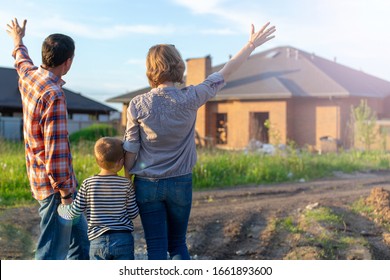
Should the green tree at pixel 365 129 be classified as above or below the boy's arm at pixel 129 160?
below

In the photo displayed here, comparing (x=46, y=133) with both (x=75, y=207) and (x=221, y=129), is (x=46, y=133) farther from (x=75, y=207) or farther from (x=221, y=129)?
(x=221, y=129)

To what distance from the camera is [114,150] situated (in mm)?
3027

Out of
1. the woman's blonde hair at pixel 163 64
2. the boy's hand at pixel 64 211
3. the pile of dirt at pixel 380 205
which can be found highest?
the woman's blonde hair at pixel 163 64

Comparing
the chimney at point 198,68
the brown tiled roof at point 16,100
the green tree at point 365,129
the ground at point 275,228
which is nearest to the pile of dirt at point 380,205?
the ground at point 275,228

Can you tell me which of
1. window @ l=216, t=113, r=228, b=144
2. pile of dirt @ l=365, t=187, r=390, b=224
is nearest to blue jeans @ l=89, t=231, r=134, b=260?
pile of dirt @ l=365, t=187, r=390, b=224

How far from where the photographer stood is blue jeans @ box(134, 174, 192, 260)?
2.95 metres

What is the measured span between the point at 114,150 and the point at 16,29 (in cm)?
126

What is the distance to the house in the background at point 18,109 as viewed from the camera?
76.9 feet

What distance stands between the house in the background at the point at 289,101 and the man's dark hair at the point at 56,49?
51.9 ft

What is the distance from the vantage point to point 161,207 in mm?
2986

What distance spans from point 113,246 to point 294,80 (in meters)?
19.3

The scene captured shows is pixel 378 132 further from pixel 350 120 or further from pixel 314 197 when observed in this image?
pixel 314 197

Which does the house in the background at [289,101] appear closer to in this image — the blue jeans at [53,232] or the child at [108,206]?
the blue jeans at [53,232]

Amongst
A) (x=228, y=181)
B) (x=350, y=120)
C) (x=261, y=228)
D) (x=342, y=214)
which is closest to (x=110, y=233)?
(x=261, y=228)
